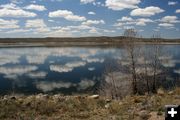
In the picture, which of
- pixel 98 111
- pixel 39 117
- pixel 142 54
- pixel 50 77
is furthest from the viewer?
pixel 50 77

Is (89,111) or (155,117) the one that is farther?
(89,111)

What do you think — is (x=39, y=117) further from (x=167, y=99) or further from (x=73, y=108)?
(x=167, y=99)

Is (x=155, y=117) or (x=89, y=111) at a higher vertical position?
(x=155, y=117)

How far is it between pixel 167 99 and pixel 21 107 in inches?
254

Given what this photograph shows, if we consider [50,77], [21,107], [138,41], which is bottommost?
[50,77]

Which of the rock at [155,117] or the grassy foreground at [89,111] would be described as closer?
the rock at [155,117]

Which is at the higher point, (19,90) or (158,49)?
(158,49)

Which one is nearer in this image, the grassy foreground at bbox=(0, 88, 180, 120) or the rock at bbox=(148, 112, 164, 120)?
the rock at bbox=(148, 112, 164, 120)

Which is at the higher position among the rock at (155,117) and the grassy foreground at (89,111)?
the rock at (155,117)

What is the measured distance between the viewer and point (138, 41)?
118 feet

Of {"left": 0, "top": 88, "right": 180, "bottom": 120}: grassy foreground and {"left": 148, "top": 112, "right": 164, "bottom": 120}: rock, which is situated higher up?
{"left": 148, "top": 112, "right": 164, "bottom": 120}: rock

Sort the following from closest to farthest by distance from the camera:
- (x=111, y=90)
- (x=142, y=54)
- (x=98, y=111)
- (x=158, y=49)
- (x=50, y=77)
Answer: (x=98, y=111), (x=111, y=90), (x=158, y=49), (x=142, y=54), (x=50, y=77)

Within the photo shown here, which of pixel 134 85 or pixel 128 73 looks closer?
pixel 134 85

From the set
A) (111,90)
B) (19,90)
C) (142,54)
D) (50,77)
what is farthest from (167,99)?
(50,77)
